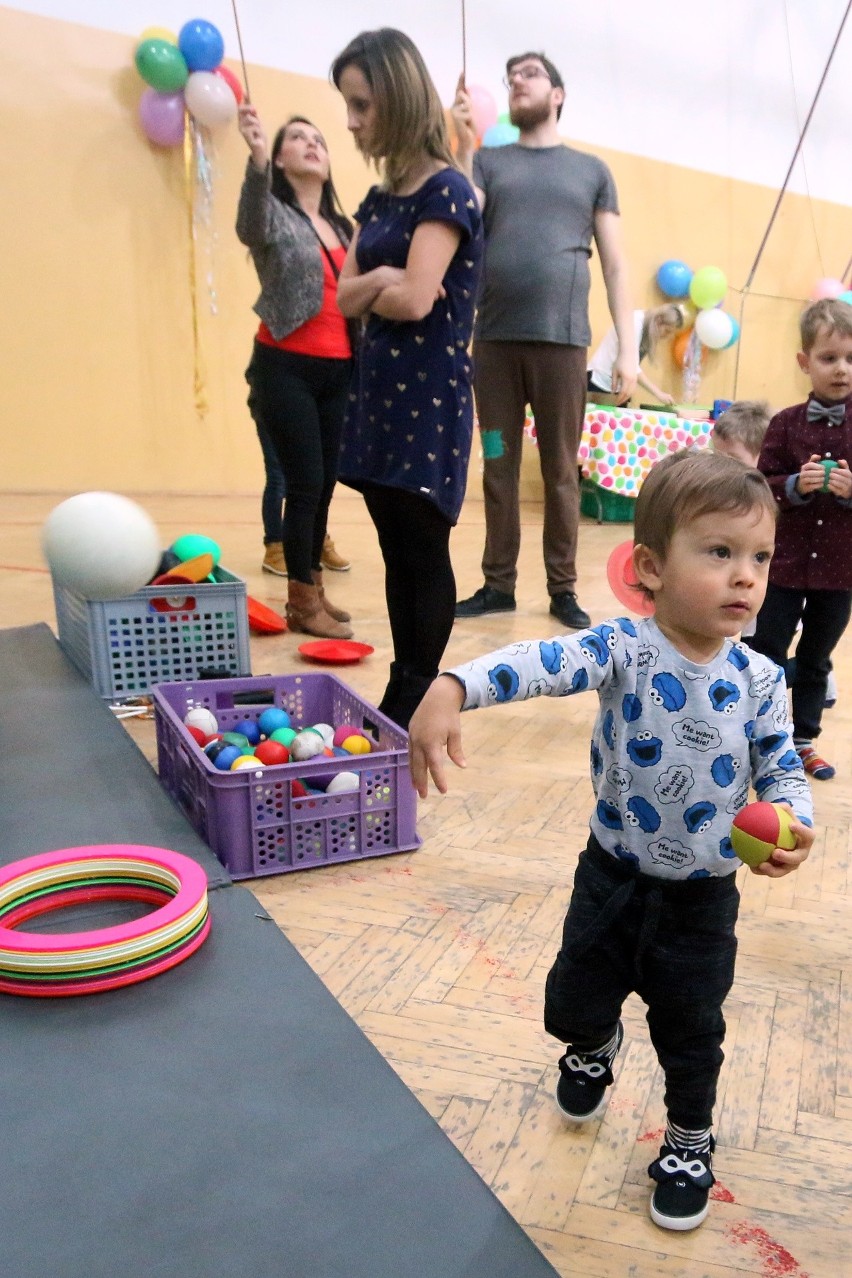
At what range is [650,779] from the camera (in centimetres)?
106

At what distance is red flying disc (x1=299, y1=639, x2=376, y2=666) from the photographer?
279cm

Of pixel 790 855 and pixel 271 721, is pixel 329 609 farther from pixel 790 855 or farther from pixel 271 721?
pixel 790 855

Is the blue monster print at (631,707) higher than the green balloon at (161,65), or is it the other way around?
the green balloon at (161,65)

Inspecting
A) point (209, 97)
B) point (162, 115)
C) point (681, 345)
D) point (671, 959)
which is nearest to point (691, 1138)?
point (671, 959)

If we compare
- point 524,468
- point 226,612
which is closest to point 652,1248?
point 226,612

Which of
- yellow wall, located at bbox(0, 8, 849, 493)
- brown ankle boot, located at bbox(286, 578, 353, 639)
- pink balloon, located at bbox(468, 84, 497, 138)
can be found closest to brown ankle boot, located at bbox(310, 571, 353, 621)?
brown ankle boot, located at bbox(286, 578, 353, 639)

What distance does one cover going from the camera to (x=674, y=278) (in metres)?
6.89

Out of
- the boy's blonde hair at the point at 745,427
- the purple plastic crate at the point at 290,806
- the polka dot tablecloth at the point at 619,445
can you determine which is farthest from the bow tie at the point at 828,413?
the polka dot tablecloth at the point at 619,445

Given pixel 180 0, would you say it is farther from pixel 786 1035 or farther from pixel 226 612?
pixel 786 1035

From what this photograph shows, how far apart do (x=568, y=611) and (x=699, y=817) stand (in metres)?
2.27

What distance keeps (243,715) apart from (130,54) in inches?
174

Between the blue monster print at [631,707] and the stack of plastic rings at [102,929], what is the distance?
0.61 m

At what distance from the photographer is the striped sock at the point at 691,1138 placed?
108cm

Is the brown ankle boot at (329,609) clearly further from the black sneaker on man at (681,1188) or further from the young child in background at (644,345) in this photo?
the young child in background at (644,345)
